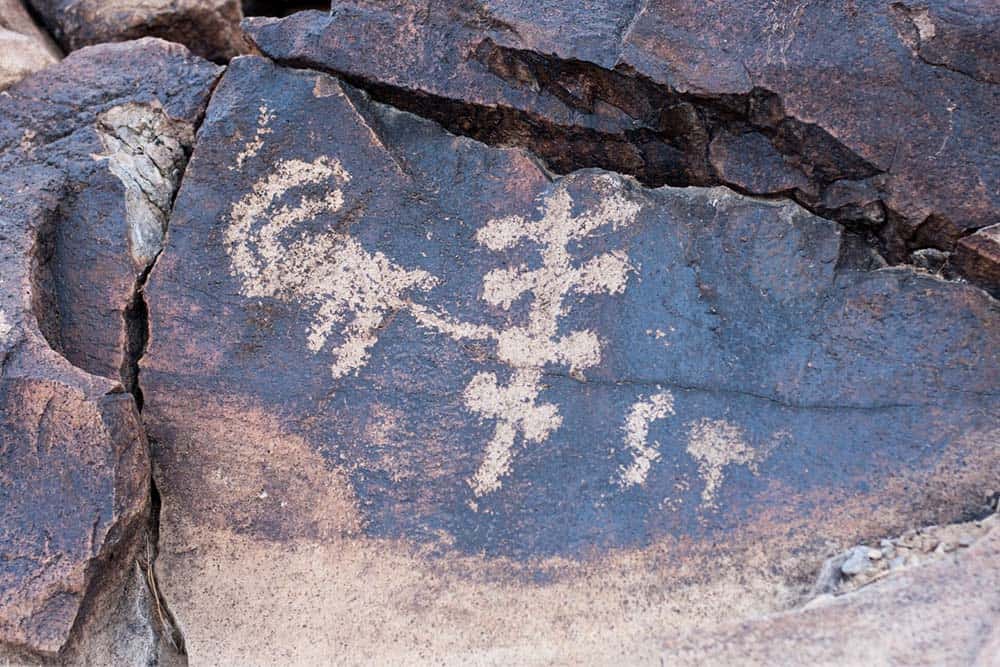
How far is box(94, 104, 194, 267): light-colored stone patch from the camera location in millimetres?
1915

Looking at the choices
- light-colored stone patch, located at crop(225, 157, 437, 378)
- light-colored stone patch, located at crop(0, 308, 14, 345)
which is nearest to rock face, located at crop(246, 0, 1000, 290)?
light-colored stone patch, located at crop(225, 157, 437, 378)

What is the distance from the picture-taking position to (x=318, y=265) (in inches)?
73.3

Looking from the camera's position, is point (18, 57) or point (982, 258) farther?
point (18, 57)

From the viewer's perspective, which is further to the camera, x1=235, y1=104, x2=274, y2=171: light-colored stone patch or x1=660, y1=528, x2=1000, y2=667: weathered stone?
x1=235, y1=104, x2=274, y2=171: light-colored stone patch

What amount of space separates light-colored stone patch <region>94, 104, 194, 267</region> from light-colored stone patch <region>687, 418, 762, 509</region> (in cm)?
114

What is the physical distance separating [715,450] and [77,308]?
126cm

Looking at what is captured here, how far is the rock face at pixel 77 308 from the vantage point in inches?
63.7

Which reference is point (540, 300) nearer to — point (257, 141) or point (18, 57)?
point (257, 141)

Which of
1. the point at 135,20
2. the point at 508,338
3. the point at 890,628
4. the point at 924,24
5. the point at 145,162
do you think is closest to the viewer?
the point at 890,628

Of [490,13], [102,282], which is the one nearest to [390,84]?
[490,13]

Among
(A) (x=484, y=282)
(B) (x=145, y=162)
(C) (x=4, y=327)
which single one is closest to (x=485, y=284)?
(A) (x=484, y=282)

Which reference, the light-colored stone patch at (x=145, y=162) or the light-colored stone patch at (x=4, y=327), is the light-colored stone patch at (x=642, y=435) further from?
the light-colored stone patch at (x=4, y=327)

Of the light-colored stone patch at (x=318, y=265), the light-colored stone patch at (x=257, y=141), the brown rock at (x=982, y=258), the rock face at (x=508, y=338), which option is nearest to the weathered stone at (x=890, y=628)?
the rock face at (x=508, y=338)

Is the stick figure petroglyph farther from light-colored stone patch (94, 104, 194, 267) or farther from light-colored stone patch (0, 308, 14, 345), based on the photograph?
light-colored stone patch (0, 308, 14, 345)
